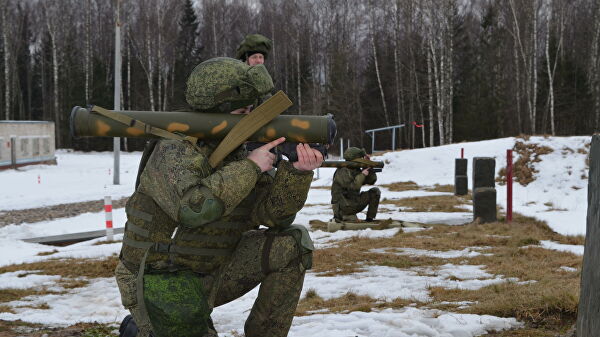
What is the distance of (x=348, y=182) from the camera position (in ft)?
28.1

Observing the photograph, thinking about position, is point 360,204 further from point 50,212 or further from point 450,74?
point 450,74

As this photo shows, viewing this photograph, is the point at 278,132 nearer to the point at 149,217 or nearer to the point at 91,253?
the point at 149,217

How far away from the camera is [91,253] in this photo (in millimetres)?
7516

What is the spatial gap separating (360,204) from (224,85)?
6.43 m

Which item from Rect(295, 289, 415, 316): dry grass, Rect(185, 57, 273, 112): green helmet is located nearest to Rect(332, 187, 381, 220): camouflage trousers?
Rect(295, 289, 415, 316): dry grass

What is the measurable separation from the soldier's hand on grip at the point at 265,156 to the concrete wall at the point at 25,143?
23667 millimetres

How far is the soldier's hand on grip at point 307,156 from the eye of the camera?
2582 millimetres

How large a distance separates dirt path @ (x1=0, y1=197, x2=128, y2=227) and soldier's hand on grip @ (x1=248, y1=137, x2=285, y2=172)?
10.3m

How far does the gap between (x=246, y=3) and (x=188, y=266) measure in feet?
132

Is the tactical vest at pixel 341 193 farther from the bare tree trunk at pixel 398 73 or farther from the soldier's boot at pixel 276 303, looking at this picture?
the bare tree trunk at pixel 398 73

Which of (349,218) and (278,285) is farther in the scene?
(349,218)

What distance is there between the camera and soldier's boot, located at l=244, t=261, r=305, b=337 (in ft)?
9.16

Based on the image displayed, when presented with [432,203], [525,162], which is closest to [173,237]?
[432,203]

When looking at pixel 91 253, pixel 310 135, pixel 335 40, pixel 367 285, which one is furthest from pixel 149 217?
pixel 335 40
